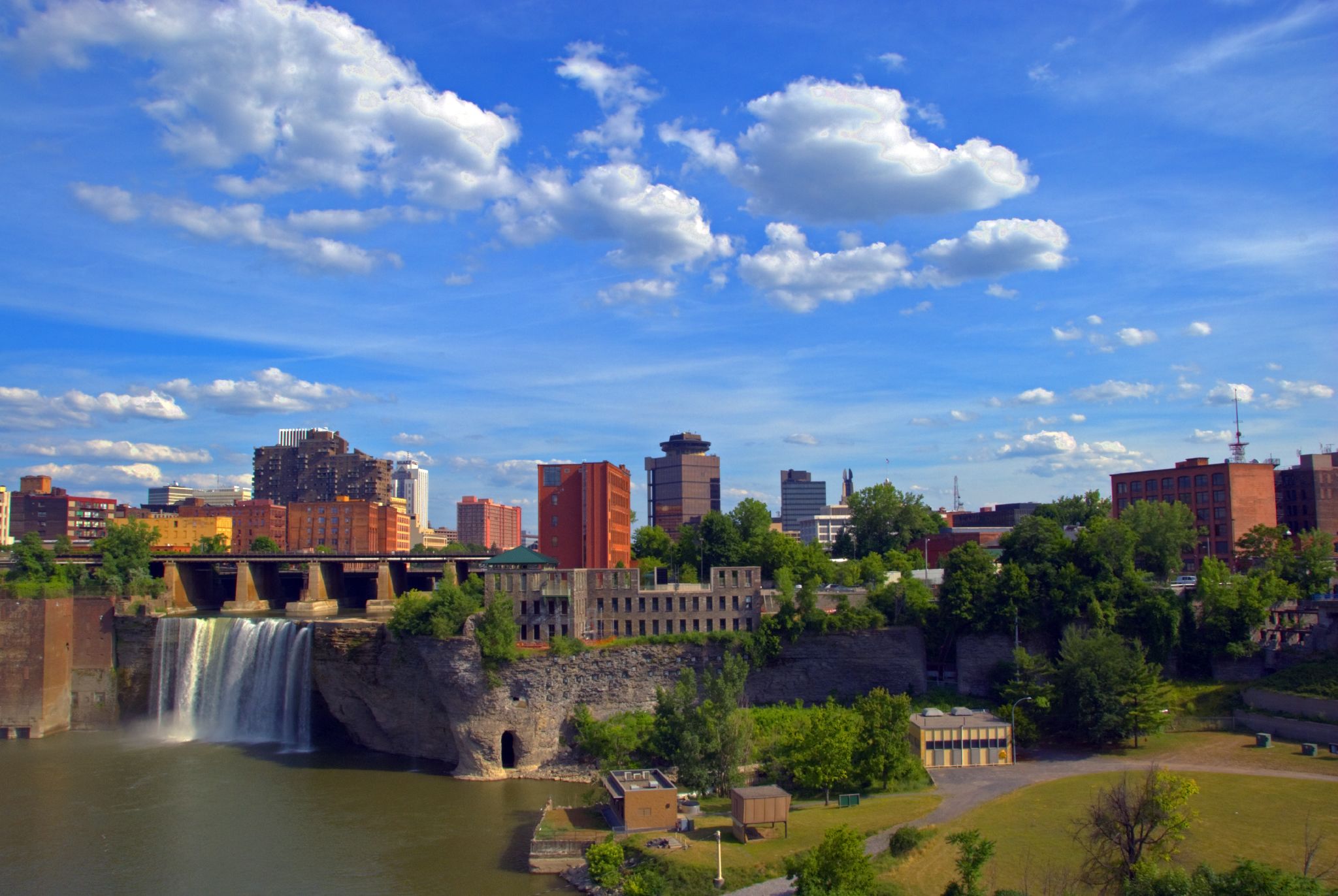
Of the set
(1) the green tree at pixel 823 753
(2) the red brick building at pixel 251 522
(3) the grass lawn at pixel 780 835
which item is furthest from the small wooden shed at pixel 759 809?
(2) the red brick building at pixel 251 522

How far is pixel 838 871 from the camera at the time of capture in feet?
115

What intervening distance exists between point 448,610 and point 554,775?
1267 centimetres

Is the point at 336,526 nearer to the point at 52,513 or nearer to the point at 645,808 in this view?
the point at 52,513

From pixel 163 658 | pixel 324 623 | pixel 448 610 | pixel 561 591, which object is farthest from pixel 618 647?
pixel 163 658

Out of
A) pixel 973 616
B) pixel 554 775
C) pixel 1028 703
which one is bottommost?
pixel 554 775

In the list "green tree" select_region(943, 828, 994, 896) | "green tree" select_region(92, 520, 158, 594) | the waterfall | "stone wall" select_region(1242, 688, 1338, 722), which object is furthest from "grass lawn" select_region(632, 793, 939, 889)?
"green tree" select_region(92, 520, 158, 594)

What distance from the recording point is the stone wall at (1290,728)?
57.5 m

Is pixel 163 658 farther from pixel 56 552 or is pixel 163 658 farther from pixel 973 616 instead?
pixel 973 616

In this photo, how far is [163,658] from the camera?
243ft

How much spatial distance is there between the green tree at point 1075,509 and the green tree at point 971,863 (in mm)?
69539

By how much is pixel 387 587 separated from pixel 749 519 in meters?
44.1

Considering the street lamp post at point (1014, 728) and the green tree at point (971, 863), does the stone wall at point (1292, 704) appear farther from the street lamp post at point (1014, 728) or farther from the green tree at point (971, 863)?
the green tree at point (971, 863)

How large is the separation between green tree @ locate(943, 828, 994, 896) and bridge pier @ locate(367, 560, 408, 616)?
2878 inches

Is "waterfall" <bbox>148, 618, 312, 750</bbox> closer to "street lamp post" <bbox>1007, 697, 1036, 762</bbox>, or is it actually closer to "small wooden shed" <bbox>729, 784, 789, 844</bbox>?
"small wooden shed" <bbox>729, 784, 789, 844</bbox>
